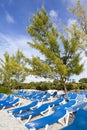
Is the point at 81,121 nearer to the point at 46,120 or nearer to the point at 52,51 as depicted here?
the point at 46,120

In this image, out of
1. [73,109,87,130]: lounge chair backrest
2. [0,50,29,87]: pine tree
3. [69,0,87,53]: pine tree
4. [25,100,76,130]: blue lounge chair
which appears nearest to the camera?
[73,109,87,130]: lounge chair backrest

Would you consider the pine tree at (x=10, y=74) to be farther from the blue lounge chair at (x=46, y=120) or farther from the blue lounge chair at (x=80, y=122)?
the blue lounge chair at (x=80, y=122)

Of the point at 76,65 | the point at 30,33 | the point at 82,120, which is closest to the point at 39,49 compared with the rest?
the point at 30,33

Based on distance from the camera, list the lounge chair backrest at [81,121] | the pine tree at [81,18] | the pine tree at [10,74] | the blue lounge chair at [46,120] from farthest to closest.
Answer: the pine tree at [10,74] → the pine tree at [81,18] → the blue lounge chair at [46,120] → the lounge chair backrest at [81,121]

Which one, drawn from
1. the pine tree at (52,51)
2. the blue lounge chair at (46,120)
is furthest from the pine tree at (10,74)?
the blue lounge chair at (46,120)

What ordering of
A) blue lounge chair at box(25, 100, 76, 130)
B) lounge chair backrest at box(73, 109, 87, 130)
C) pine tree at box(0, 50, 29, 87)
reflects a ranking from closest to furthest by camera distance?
1. lounge chair backrest at box(73, 109, 87, 130)
2. blue lounge chair at box(25, 100, 76, 130)
3. pine tree at box(0, 50, 29, 87)

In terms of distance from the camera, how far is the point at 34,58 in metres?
19.3

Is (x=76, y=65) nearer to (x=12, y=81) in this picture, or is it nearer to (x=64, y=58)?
(x=64, y=58)

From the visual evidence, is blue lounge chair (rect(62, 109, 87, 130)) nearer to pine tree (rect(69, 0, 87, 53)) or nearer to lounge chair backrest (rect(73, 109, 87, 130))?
lounge chair backrest (rect(73, 109, 87, 130))

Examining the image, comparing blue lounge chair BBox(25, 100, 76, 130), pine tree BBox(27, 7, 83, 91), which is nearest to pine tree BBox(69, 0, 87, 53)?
pine tree BBox(27, 7, 83, 91)

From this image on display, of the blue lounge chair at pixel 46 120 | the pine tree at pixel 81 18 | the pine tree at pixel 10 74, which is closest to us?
the blue lounge chair at pixel 46 120

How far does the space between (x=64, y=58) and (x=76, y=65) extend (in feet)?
4.06

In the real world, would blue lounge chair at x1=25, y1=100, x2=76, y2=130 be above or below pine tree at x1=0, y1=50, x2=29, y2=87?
below

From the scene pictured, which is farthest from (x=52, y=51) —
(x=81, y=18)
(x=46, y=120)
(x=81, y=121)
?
(x=81, y=121)
